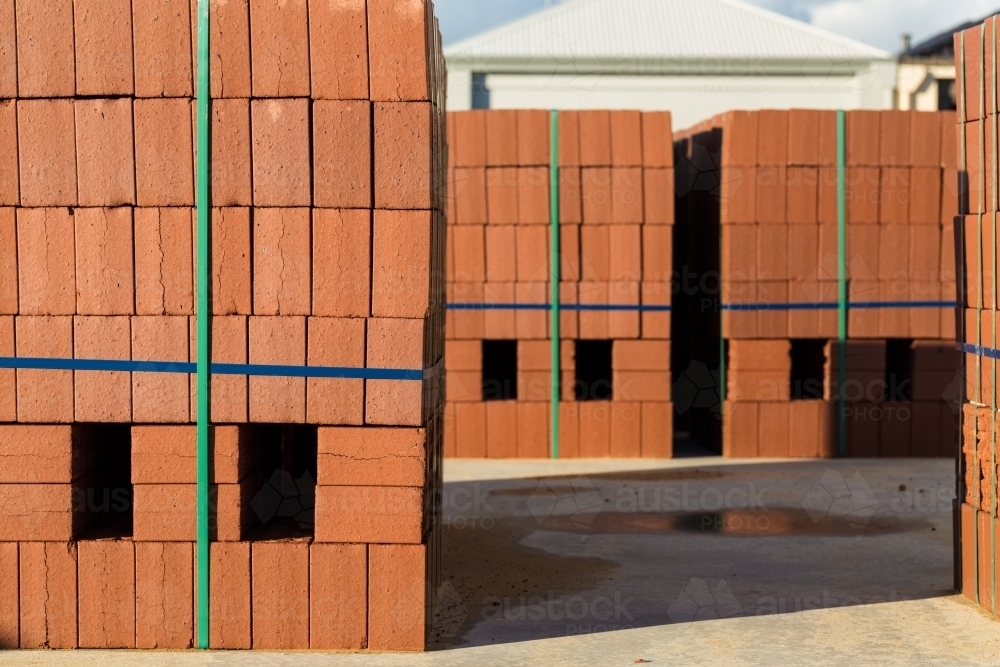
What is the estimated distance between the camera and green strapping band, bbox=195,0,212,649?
6.27 m

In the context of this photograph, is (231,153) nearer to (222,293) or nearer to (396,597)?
(222,293)

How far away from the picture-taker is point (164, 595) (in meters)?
6.39

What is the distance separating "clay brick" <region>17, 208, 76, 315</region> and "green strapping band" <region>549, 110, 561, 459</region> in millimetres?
7323

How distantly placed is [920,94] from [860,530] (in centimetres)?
1890

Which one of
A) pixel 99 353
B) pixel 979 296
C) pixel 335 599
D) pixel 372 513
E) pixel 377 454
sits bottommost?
pixel 335 599

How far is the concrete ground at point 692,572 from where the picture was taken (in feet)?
21.3

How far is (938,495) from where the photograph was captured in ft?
36.9

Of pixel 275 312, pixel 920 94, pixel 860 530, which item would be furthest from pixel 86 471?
pixel 920 94

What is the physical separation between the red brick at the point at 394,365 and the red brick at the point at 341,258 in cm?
17

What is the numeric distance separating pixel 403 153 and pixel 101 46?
1650 mm

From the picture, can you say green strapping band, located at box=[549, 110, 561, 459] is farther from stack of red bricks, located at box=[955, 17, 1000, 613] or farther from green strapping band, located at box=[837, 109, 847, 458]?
stack of red bricks, located at box=[955, 17, 1000, 613]

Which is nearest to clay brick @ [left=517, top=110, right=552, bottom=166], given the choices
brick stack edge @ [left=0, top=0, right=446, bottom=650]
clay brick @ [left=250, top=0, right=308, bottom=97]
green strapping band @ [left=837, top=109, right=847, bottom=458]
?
green strapping band @ [left=837, top=109, right=847, bottom=458]

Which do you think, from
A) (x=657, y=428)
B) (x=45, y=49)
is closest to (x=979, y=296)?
(x=45, y=49)

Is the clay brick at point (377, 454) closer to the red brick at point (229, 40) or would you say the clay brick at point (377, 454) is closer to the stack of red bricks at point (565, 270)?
the red brick at point (229, 40)
